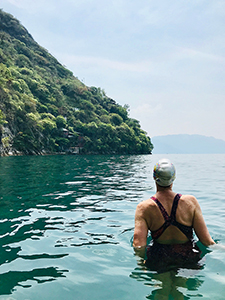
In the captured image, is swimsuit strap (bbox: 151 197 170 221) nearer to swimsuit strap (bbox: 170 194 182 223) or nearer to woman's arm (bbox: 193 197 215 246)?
swimsuit strap (bbox: 170 194 182 223)

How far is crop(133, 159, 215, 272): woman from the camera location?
355 centimetres

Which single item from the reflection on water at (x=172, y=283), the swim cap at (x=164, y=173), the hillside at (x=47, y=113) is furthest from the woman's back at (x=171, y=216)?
the hillside at (x=47, y=113)

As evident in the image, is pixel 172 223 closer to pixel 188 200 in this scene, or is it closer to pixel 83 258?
pixel 188 200

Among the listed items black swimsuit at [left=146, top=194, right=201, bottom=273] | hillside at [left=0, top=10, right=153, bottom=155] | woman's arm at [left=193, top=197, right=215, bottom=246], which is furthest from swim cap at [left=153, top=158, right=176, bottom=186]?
hillside at [left=0, top=10, right=153, bottom=155]

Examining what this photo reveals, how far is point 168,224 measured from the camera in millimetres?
3594

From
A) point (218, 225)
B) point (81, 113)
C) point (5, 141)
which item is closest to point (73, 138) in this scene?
point (81, 113)

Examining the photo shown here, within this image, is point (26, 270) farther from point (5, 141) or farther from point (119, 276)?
point (5, 141)

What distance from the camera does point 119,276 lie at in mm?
3744

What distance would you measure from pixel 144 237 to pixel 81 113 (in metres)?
99.9

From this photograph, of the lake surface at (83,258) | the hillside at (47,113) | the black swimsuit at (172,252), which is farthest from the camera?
the hillside at (47,113)

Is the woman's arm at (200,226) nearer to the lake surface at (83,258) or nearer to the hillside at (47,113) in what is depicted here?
the lake surface at (83,258)

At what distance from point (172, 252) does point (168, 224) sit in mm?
425

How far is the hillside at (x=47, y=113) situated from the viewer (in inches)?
2247

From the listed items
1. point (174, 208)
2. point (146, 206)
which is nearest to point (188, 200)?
point (174, 208)
